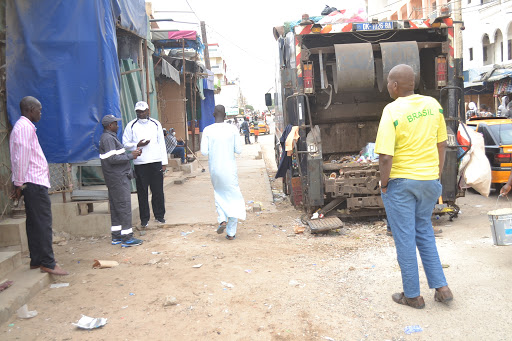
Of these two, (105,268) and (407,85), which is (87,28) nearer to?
(105,268)

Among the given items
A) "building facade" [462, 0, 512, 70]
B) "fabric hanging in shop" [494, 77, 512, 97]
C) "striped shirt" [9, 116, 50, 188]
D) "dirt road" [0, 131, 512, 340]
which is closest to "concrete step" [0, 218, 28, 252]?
"dirt road" [0, 131, 512, 340]

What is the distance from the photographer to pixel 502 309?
10.9 ft

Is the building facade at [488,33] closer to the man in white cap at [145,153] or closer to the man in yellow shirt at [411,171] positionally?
the man in white cap at [145,153]

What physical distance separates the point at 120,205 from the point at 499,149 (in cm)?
649

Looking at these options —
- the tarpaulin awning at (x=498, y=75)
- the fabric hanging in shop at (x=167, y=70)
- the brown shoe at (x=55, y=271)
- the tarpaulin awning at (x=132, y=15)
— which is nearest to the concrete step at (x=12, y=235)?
the brown shoe at (x=55, y=271)

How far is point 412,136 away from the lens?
333 centimetres

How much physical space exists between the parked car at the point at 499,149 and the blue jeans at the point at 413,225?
519cm

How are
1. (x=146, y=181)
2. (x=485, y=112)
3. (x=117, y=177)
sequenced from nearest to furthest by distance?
(x=117, y=177) < (x=146, y=181) < (x=485, y=112)

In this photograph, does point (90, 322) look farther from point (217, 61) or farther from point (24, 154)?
point (217, 61)

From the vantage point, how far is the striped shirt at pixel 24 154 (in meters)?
4.18

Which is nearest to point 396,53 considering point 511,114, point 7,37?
point 7,37

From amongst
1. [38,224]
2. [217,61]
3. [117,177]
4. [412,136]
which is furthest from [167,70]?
[217,61]

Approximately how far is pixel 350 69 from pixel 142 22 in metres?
4.08

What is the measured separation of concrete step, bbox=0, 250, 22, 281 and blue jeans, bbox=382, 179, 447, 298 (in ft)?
11.8
